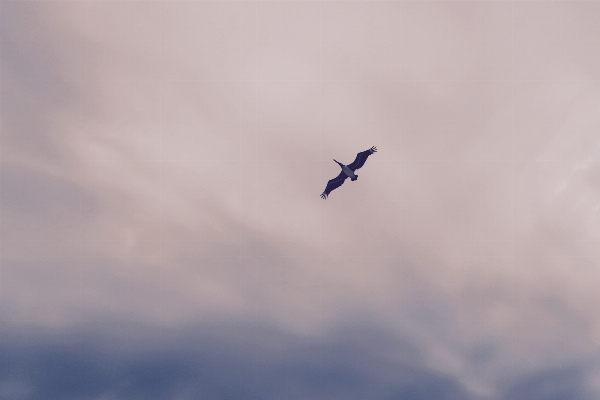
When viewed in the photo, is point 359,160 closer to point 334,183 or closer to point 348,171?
point 348,171

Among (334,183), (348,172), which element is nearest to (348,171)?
(348,172)

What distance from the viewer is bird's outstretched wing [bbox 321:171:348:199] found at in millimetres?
102544

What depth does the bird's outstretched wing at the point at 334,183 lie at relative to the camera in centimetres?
10254

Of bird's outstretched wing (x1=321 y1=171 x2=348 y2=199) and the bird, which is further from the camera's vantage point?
bird's outstretched wing (x1=321 y1=171 x2=348 y2=199)

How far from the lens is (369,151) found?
97.7 metres

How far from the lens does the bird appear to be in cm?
9912

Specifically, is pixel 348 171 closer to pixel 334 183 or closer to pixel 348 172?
pixel 348 172

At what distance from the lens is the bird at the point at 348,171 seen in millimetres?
99125

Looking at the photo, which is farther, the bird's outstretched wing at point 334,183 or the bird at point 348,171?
the bird's outstretched wing at point 334,183

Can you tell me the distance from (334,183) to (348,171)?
428 centimetres

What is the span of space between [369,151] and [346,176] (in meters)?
8.22

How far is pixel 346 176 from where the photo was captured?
102875mm

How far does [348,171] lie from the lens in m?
101

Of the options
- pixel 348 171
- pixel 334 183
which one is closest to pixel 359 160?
pixel 348 171
